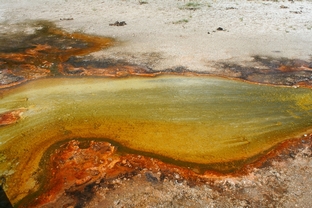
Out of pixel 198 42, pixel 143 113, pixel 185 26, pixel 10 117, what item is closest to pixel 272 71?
pixel 198 42

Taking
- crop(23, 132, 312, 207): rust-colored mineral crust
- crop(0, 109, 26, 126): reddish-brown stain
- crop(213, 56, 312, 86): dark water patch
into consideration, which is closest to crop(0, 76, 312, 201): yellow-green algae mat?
crop(0, 109, 26, 126): reddish-brown stain

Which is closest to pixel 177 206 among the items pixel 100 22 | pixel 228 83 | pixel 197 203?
pixel 197 203

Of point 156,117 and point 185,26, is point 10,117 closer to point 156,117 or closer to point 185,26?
point 156,117

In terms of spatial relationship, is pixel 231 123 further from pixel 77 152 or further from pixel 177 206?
pixel 77 152

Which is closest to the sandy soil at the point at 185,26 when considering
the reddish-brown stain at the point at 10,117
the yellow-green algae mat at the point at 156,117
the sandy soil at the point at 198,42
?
the sandy soil at the point at 198,42

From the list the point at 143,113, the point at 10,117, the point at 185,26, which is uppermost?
the point at 185,26

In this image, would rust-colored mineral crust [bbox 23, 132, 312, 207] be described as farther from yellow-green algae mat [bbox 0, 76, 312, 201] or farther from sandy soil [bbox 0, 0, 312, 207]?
yellow-green algae mat [bbox 0, 76, 312, 201]
